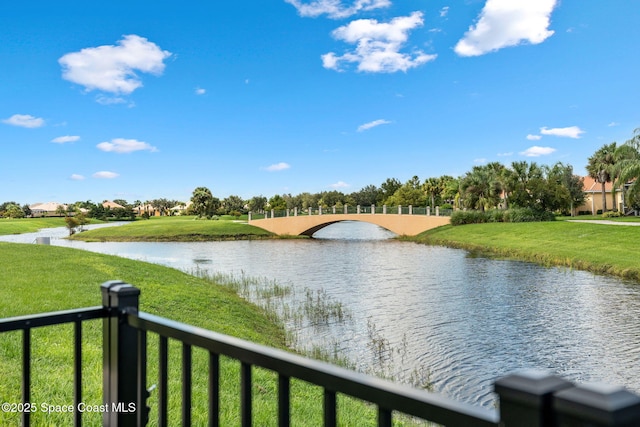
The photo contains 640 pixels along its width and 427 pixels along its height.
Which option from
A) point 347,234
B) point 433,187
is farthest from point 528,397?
point 433,187

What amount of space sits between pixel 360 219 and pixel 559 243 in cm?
2417

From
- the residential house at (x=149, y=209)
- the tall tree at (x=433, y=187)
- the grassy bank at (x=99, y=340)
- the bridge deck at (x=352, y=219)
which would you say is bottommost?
the grassy bank at (x=99, y=340)

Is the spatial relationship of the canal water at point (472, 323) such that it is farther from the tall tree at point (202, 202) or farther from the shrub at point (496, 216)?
the tall tree at point (202, 202)

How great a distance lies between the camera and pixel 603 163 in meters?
57.9

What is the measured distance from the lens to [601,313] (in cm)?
1265

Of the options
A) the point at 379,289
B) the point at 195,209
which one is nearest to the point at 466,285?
the point at 379,289

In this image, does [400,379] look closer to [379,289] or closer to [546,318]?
[546,318]

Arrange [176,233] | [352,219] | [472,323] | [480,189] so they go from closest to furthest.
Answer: [472,323] → [176,233] → [352,219] → [480,189]

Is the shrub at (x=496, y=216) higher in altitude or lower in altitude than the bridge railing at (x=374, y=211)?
lower

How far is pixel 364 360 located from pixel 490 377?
207 centimetres

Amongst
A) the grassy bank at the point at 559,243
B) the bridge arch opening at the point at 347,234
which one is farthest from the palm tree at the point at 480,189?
the grassy bank at the point at 559,243

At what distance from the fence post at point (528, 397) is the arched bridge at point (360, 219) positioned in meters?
42.8

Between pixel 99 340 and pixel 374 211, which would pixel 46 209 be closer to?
pixel 374 211

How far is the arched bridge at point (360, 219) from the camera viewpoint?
145 ft
